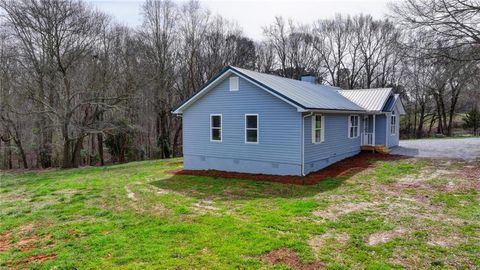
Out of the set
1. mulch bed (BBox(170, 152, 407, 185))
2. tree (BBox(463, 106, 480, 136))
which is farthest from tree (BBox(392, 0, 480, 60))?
tree (BBox(463, 106, 480, 136))

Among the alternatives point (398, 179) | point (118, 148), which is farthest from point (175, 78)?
point (398, 179)

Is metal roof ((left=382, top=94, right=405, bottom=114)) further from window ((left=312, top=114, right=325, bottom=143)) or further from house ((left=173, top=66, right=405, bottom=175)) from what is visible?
window ((left=312, top=114, right=325, bottom=143))

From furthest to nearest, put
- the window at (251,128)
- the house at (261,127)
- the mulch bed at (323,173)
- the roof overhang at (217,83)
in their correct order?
the window at (251,128) < the house at (261,127) < the roof overhang at (217,83) < the mulch bed at (323,173)

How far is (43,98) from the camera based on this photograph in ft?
67.9

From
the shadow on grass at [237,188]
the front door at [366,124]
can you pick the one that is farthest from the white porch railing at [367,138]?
the shadow on grass at [237,188]

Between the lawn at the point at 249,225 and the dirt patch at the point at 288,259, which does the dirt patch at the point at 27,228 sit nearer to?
the lawn at the point at 249,225

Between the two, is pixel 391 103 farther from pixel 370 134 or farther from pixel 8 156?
pixel 8 156

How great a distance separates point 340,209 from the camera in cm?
771

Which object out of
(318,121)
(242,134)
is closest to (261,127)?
(242,134)

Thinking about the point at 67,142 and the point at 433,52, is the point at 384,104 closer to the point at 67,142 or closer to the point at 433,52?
the point at 433,52

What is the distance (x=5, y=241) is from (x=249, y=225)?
483 centimetres

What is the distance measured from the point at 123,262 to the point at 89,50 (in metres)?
19.5

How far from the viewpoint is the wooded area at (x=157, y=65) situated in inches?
712

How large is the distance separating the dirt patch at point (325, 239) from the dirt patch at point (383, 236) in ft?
1.28
